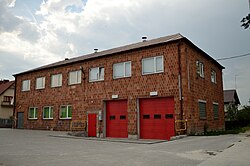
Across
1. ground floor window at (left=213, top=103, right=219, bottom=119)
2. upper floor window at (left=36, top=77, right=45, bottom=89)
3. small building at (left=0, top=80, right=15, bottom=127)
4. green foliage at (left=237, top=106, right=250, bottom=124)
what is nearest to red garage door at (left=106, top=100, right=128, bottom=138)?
ground floor window at (left=213, top=103, right=219, bottom=119)

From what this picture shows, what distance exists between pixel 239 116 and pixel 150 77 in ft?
62.4

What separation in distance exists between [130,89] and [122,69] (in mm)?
1967

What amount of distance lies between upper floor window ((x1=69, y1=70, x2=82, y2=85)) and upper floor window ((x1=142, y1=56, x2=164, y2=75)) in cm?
715

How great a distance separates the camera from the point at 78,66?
83.1 feet

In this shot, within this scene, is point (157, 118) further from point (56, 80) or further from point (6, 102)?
point (6, 102)

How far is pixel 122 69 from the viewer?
72.1ft

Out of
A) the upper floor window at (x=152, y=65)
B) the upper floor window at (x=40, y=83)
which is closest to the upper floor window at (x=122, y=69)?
the upper floor window at (x=152, y=65)

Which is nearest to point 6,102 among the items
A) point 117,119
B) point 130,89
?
point 117,119

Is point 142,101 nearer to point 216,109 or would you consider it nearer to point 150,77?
point 150,77

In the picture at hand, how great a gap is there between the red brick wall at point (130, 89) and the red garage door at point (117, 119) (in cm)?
54

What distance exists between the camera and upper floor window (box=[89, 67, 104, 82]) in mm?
23422

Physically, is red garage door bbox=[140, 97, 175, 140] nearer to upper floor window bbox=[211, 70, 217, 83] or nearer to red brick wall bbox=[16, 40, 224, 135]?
red brick wall bbox=[16, 40, 224, 135]

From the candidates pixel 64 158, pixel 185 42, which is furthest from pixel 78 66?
pixel 64 158

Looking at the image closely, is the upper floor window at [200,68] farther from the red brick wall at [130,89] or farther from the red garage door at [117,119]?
the red garage door at [117,119]
